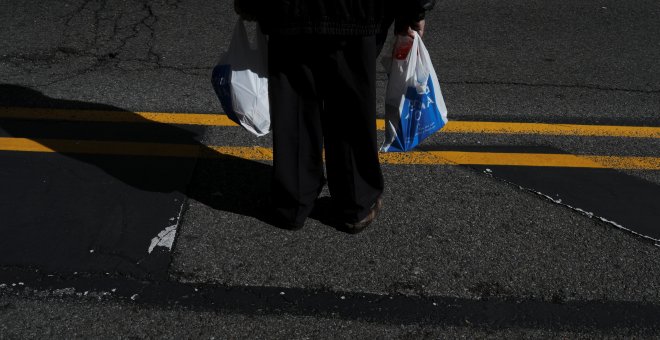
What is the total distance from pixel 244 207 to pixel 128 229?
54cm

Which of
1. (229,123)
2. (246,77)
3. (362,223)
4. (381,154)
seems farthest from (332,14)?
(229,123)

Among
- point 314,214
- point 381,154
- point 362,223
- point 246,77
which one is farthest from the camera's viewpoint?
point 381,154

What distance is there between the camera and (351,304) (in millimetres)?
2885

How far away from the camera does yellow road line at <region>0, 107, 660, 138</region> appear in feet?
14.0

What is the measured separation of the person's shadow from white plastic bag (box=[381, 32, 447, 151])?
73 cm

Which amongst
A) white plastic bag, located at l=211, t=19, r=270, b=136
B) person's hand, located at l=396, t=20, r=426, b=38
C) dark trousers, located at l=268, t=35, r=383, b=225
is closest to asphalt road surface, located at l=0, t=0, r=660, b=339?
dark trousers, located at l=268, t=35, r=383, b=225

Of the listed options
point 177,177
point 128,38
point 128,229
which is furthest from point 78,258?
point 128,38

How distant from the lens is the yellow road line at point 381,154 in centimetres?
390

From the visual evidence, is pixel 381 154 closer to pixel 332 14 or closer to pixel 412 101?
pixel 412 101

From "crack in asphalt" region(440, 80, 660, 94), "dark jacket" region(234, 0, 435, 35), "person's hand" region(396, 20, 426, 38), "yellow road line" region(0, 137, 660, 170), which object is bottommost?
"crack in asphalt" region(440, 80, 660, 94)

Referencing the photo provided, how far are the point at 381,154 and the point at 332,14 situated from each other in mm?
1339

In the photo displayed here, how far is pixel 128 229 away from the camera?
3256 millimetres

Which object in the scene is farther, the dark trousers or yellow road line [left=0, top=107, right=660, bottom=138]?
yellow road line [left=0, top=107, right=660, bottom=138]

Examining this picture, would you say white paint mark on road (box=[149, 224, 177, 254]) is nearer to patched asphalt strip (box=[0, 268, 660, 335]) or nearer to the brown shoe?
patched asphalt strip (box=[0, 268, 660, 335])
